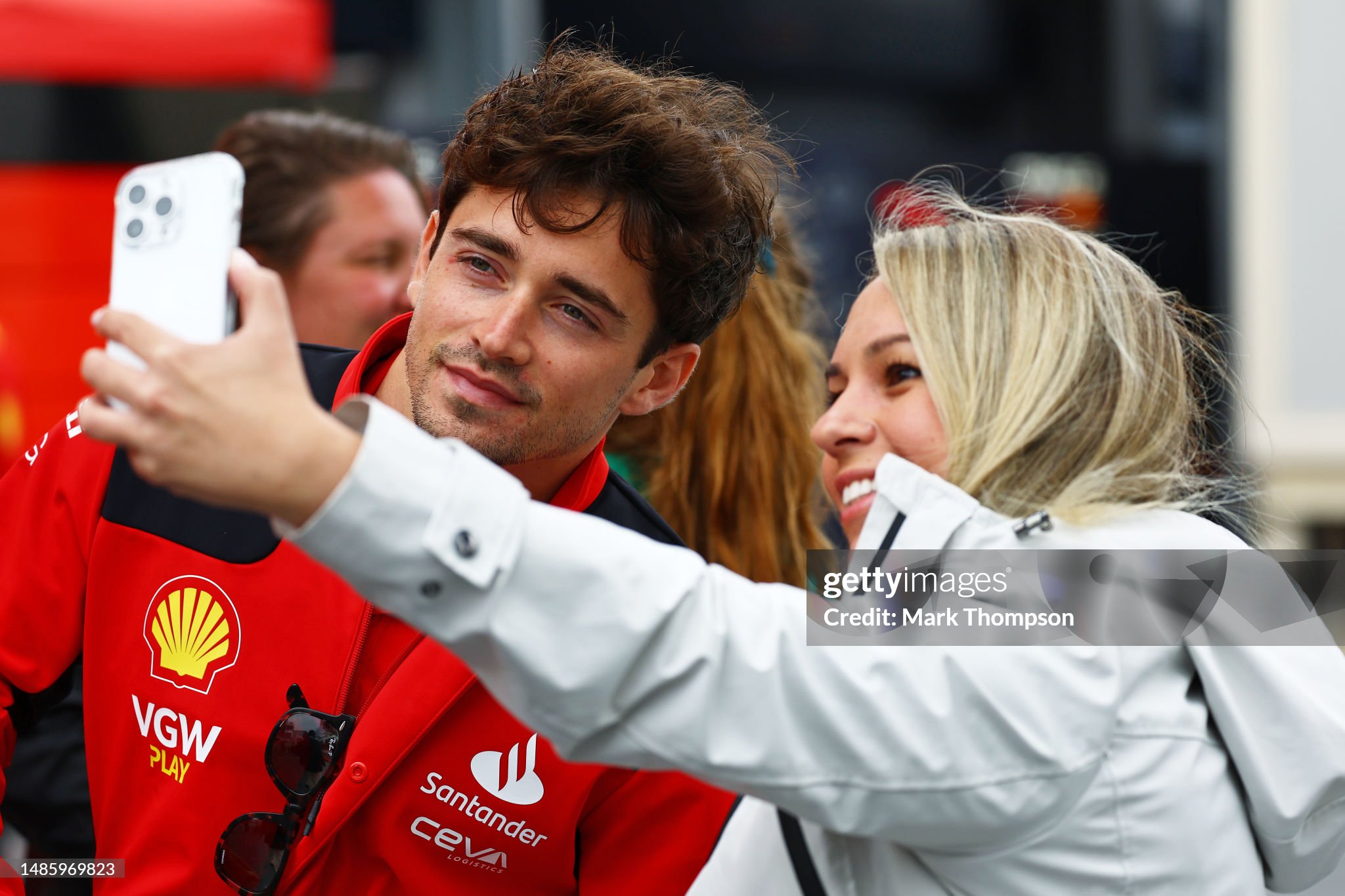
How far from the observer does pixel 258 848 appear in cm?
172

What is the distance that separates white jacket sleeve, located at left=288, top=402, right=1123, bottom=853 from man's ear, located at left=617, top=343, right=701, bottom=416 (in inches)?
39.4

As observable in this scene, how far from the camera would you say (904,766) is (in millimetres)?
1175

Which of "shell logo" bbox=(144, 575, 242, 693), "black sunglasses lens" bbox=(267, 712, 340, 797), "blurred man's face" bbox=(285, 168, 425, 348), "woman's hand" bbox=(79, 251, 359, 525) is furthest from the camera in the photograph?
"blurred man's face" bbox=(285, 168, 425, 348)

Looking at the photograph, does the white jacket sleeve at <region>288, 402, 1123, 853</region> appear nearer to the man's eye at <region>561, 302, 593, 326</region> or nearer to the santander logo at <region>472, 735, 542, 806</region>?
the santander logo at <region>472, 735, 542, 806</region>

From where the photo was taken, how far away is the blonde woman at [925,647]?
106 centimetres

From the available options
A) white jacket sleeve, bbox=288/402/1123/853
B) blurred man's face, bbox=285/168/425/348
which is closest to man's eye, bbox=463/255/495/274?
white jacket sleeve, bbox=288/402/1123/853

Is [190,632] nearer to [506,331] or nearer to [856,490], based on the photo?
[506,331]

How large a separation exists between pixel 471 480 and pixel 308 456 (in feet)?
0.42

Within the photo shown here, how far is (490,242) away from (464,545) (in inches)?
38.5

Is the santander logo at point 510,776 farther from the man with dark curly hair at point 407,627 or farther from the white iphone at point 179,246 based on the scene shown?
the white iphone at point 179,246

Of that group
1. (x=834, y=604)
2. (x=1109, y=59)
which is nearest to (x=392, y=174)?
(x=834, y=604)

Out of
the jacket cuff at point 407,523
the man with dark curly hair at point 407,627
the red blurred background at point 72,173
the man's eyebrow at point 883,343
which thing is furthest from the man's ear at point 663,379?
the red blurred background at point 72,173

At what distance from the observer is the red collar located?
2.01 metres

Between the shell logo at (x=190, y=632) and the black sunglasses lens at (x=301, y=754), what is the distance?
0.56ft
